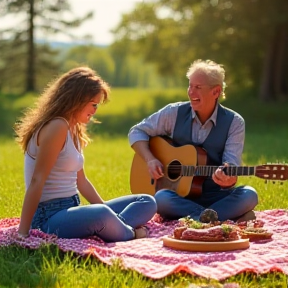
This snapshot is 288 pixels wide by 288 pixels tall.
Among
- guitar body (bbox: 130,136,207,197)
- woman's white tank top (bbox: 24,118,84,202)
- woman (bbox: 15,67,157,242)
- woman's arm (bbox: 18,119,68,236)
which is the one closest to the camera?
woman's arm (bbox: 18,119,68,236)

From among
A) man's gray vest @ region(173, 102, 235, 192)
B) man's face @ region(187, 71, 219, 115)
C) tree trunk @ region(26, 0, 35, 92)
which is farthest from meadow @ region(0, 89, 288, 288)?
tree trunk @ region(26, 0, 35, 92)

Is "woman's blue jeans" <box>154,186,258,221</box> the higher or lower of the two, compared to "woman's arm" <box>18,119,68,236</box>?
lower

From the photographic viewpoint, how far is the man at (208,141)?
6.89 metres

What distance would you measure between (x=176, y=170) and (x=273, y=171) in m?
1.22

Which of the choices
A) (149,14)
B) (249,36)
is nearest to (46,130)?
(249,36)

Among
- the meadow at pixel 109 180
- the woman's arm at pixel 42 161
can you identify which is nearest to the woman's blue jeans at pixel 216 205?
the meadow at pixel 109 180

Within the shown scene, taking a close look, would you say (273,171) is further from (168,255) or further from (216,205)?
(168,255)

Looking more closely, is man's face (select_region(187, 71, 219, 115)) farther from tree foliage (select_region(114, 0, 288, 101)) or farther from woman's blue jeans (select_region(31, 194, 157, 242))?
tree foliage (select_region(114, 0, 288, 101))

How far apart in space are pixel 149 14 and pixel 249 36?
9862 millimetres

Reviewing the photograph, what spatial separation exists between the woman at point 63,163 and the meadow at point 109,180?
1.48 feet

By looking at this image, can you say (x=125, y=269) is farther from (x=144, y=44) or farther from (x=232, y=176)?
(x=144, y=44)

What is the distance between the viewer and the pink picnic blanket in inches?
198

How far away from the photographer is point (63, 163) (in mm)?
6078

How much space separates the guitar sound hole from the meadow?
1.07 meters
